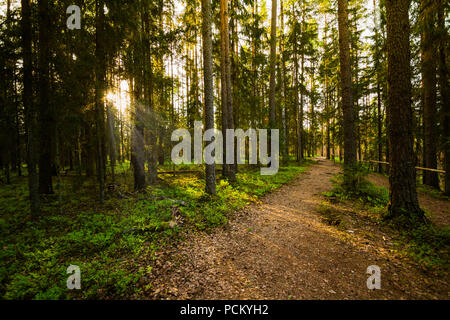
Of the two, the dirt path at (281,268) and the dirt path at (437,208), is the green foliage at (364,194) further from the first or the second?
the dirt path at (281,268)

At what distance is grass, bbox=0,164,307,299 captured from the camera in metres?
3.22

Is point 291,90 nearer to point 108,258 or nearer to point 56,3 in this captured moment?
point 56,3

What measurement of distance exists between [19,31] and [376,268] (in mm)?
12819

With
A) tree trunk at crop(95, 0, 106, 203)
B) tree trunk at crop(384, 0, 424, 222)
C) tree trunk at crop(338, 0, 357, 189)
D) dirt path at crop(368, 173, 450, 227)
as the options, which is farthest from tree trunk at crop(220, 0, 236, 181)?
dirt path at crop(368, 173, 450, 227)

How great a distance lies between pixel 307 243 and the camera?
4590mm

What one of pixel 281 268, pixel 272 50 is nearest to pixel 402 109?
pixel 281 268

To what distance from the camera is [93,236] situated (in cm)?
506

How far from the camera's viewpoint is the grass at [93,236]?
3.22 meters

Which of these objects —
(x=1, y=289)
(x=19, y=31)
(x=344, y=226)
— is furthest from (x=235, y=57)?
(x=1, y=289)

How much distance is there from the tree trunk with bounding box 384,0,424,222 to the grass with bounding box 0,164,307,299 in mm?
5266

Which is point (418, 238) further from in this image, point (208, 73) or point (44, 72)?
point (44, 72)

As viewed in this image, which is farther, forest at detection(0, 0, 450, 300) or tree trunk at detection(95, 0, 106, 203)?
tree trunk at detection(95, 0, 106, 203)

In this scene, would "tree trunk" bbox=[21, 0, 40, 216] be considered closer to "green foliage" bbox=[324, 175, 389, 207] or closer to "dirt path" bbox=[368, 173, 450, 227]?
"green foliage" bbox=[324, 175, 389, 207]
